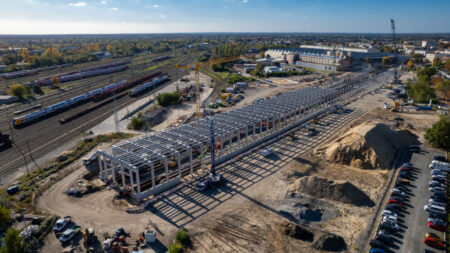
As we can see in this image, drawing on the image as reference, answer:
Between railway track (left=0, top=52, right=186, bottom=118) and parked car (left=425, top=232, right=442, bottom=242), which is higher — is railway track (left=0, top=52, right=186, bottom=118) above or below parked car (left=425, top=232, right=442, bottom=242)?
above

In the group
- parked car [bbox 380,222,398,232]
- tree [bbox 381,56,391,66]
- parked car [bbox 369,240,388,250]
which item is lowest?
parked car [bbox 369,240,388,250]

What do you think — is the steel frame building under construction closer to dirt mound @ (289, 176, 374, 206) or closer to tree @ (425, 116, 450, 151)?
dirt mound @ (289, 176, 374, 206)

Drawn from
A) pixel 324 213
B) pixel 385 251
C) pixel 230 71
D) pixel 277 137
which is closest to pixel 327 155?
pixel 277 137

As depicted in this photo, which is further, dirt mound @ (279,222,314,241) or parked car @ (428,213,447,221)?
parked car @ (428,213,447,221)

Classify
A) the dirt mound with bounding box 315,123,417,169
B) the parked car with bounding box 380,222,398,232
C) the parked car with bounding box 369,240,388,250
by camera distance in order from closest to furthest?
the parked car with bounding box 369,240,388,250 → the parked car with bounding box 380,222,398,232 → the dirt mound with bounding box 315,123,417,169

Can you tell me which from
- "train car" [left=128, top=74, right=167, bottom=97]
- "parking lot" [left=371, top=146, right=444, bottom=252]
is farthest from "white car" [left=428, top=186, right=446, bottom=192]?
"train car" [left=128, top=74, right=167, bottom=97]

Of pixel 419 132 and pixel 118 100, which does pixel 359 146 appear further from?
pixel 118 100

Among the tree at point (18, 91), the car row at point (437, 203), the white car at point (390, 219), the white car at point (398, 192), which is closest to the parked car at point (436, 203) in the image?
the car row at point (437, 203)
